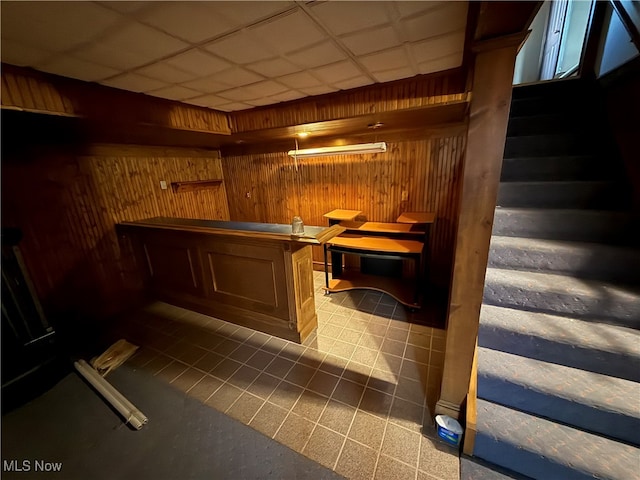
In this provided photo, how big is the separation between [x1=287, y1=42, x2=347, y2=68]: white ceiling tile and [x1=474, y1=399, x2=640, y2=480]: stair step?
251 cm

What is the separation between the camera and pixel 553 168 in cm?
225

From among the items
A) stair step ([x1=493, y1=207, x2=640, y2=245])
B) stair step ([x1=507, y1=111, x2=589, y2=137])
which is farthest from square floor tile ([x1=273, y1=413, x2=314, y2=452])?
stair step ([x1=507, y1=111, x2=589, y2=137])

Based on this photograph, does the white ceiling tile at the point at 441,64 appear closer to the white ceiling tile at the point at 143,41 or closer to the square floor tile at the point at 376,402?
the white ceiling tile at the point at 143,41

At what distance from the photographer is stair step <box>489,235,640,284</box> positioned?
1622 millimetres

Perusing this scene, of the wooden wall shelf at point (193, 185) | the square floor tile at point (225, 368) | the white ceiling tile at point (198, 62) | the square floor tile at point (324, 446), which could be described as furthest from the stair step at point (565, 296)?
the wooden wall shelf at point (193, 185)

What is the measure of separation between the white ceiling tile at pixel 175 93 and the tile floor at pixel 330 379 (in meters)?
2.48

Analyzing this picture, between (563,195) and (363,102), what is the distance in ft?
6.46

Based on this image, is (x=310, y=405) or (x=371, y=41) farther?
(x=310, y=405)

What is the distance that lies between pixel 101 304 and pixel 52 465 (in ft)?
6.01

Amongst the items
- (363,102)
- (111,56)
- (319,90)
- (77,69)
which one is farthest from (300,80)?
(77,69)

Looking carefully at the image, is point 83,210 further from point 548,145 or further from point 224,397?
point 548,145

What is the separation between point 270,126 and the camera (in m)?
2.99

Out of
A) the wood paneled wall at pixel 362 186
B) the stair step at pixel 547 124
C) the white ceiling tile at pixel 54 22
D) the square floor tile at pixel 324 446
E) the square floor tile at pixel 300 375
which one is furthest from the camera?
the wood paneled wall at pixel 362 186

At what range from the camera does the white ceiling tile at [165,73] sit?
1812mm
